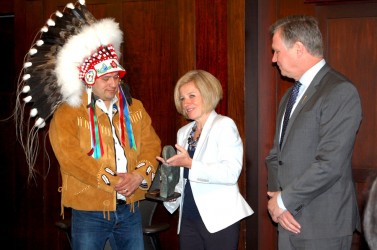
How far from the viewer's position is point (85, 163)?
304cm

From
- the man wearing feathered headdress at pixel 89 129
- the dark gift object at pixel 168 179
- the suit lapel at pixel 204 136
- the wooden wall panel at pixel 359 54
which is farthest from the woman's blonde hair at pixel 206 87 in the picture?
the wooden wall panel at pixel 359 54

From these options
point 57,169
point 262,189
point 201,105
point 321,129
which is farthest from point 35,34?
point 321,129

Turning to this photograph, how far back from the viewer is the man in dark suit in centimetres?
251

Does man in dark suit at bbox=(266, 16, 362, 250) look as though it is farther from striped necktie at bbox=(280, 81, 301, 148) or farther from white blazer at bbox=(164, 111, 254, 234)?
white blazer at bbox=(164, 111, 254, 234)

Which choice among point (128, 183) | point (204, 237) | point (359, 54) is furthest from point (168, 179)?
point (359, 54)

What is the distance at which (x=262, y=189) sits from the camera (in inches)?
149

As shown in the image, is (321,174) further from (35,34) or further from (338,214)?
(35,34)

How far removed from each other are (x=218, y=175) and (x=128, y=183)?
491 mm

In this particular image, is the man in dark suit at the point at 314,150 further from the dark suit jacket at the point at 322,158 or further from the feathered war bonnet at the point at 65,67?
the feathered war bonnet at the point at 65,67

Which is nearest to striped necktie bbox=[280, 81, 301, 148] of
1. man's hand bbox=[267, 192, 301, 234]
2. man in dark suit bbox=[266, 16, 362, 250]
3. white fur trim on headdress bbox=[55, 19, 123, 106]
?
man in dark suit bbox=[266, 16, 362, 250]

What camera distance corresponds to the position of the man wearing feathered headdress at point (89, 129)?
3.07 meters

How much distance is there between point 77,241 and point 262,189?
129 cm

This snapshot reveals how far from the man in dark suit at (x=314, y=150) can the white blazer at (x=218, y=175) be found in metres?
0.30

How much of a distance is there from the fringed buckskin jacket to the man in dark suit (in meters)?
0.84
